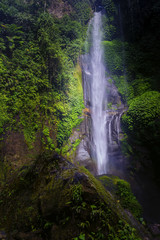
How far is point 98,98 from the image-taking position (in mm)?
10477

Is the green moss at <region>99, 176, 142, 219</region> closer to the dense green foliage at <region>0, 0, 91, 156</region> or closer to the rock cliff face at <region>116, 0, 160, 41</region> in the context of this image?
the dense green foliage at <region>0, 0, 91, 156</region>

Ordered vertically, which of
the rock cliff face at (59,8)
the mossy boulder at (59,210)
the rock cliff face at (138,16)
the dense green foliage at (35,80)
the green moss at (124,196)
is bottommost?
the green moss at (124,196)

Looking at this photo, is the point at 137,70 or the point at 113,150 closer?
the point at 113,150

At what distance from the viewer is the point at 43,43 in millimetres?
7195

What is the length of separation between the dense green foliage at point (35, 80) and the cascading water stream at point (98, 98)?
1.52m

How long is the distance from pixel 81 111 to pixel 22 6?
9068 millimetres

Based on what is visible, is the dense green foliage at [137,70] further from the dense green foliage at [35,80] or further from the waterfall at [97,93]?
the dense green foliage at [35,80]

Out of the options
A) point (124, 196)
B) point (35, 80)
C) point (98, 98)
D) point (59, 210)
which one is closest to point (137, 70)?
point (98, 98)

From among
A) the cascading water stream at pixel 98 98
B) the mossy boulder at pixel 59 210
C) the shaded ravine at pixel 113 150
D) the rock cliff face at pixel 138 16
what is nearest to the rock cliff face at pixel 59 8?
the cascading water stream at pixel 98 98

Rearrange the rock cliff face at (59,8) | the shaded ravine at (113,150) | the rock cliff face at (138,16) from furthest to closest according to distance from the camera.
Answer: the rock cliff face at (59,8), the rock cliff face at (138,16), the shaded ravine at (113,150)

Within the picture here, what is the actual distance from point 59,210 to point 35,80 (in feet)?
19.8

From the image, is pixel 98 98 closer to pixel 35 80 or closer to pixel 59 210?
pixel 35 80

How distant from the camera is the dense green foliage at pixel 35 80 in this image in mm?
5461

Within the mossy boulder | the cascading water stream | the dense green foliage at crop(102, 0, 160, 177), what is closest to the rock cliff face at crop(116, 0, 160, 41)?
the dense green foliage at crop(102, 0, 160, 177)
